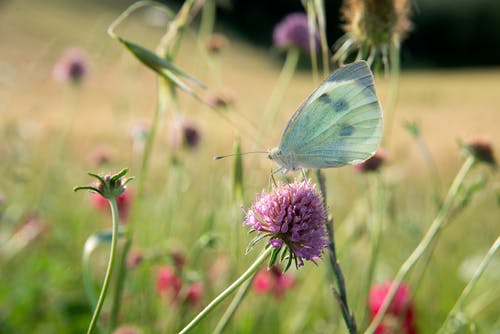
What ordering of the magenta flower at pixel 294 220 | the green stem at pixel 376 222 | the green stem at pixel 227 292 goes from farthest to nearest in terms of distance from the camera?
the green stem at pixel 376 222 < the magenta flower at pixel 294 220 < the green stem at pixel 227 292

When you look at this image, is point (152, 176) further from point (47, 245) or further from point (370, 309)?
point (370, 309)

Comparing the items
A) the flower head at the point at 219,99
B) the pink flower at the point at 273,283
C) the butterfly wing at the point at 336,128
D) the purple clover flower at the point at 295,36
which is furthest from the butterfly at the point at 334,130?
the purple clover flower at the point at 295,36

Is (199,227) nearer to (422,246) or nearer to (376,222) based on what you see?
(376,222)

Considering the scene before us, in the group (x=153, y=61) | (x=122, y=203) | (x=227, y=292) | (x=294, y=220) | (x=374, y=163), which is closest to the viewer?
(x=227, y=292)

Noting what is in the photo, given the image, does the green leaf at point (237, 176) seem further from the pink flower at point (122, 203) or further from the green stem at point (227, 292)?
the pink flower at point (122, 203)

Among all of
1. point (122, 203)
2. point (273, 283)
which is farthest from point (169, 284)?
point (122, 203)

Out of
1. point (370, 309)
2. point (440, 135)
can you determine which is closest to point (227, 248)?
point (370, 309)

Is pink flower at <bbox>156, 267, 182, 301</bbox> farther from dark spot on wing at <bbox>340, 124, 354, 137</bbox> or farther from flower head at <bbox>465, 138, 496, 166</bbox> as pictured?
flower head at <bbox>465, 138, 496, 166</bbox>
